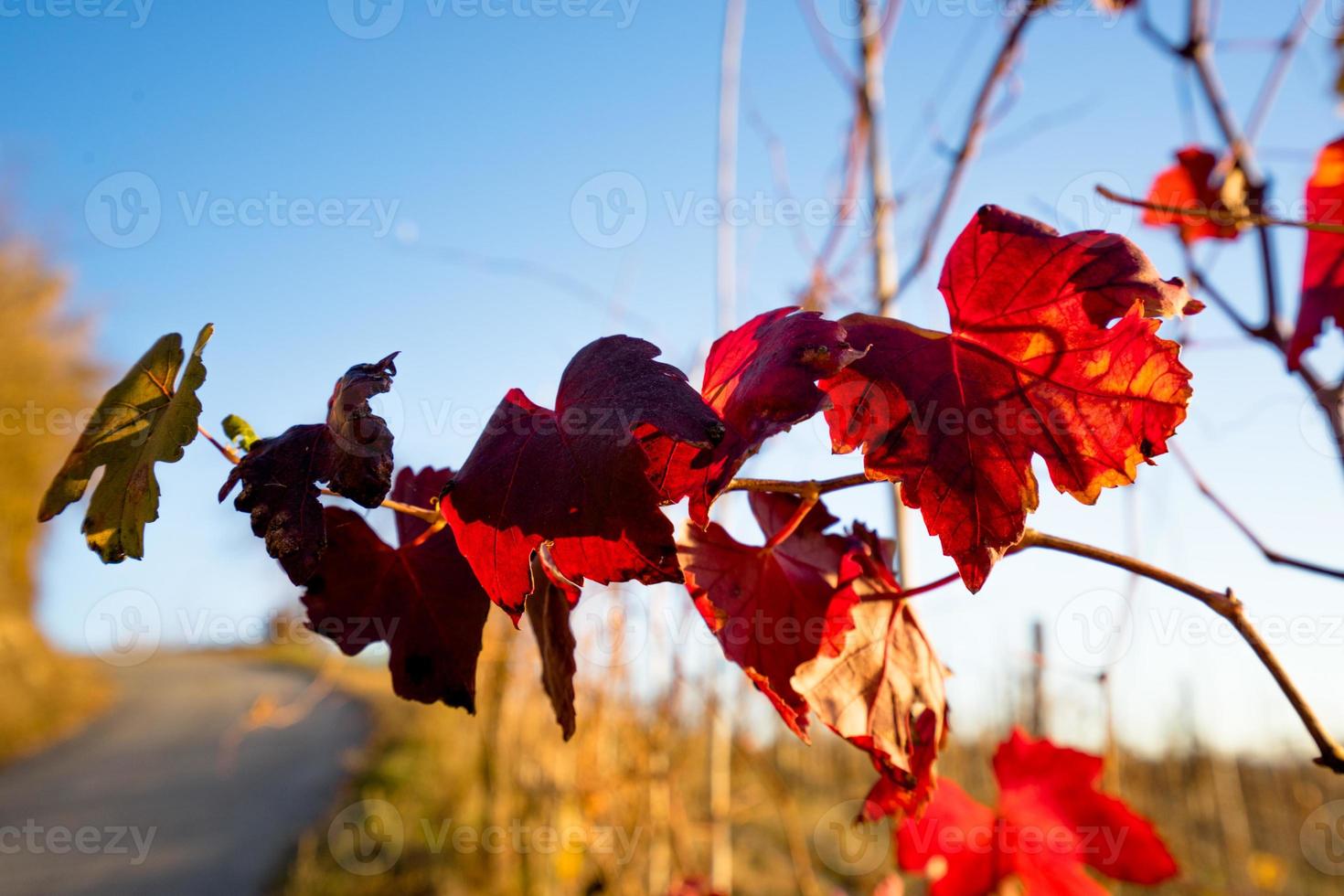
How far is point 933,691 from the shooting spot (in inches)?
22.4

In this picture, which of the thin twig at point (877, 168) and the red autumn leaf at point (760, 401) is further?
the thin twig at point (877, 168)

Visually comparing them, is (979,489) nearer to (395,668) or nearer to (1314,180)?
(395,668)

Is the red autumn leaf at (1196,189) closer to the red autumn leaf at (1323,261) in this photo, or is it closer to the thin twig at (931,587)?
the red autumn leaf at (1323,261)

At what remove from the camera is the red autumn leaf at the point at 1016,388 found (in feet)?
1.47

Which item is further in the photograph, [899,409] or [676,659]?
[676,659]

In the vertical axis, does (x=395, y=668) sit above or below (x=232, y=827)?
above

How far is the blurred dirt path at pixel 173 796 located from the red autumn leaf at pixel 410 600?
7171 millimetres

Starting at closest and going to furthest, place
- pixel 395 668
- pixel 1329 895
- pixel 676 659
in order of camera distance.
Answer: pixel 395 668 < pixel 676 659 < pixel 1329 895

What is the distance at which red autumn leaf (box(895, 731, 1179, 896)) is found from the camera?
0.89 m

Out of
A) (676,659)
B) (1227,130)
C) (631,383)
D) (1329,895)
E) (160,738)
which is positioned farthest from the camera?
(160,738)

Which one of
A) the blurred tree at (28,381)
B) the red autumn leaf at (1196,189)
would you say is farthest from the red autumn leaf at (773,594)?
the blurred tree at (28,381)

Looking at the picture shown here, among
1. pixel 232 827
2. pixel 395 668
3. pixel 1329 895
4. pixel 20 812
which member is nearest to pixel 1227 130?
pixel 395 668

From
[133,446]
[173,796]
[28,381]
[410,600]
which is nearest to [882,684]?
[410,600]

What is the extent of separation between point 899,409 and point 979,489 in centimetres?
6
